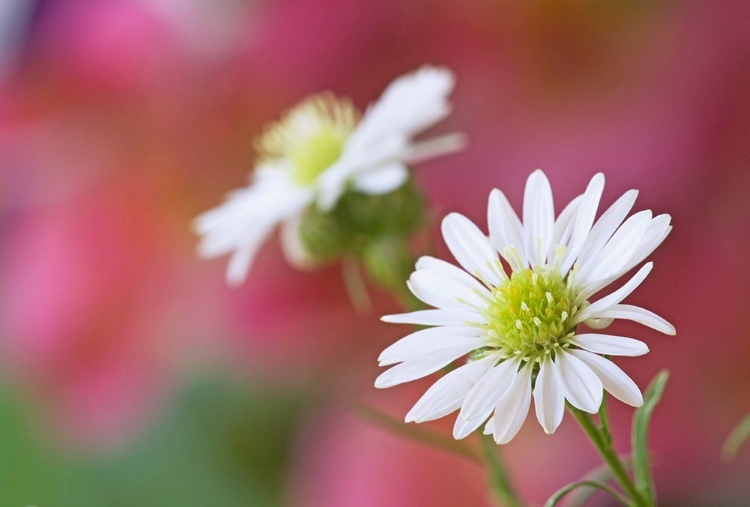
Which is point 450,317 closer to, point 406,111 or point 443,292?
point 443,292

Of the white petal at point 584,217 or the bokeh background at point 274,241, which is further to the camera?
the bokeh background at point 274,241

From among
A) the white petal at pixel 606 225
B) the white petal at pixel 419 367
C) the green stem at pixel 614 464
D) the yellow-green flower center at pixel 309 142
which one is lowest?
the green stem at pixel 614 464

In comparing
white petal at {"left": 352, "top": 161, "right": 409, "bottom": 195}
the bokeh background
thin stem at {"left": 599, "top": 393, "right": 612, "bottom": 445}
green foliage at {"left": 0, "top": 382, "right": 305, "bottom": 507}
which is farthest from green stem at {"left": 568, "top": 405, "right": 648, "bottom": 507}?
green foliage at {"left": 0, "top": 382, "right": 305, "bottom": 507}

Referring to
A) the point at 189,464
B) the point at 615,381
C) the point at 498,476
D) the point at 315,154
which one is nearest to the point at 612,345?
the point at 615,381

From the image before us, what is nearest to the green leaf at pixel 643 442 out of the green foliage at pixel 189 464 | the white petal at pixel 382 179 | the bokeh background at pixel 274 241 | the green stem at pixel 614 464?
the green stem at pixel 614 464

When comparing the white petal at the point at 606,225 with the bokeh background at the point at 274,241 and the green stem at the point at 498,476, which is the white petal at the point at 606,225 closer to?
Answer: the green stem at the point at 498,476

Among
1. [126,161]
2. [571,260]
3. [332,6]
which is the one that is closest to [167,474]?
[126,161]
